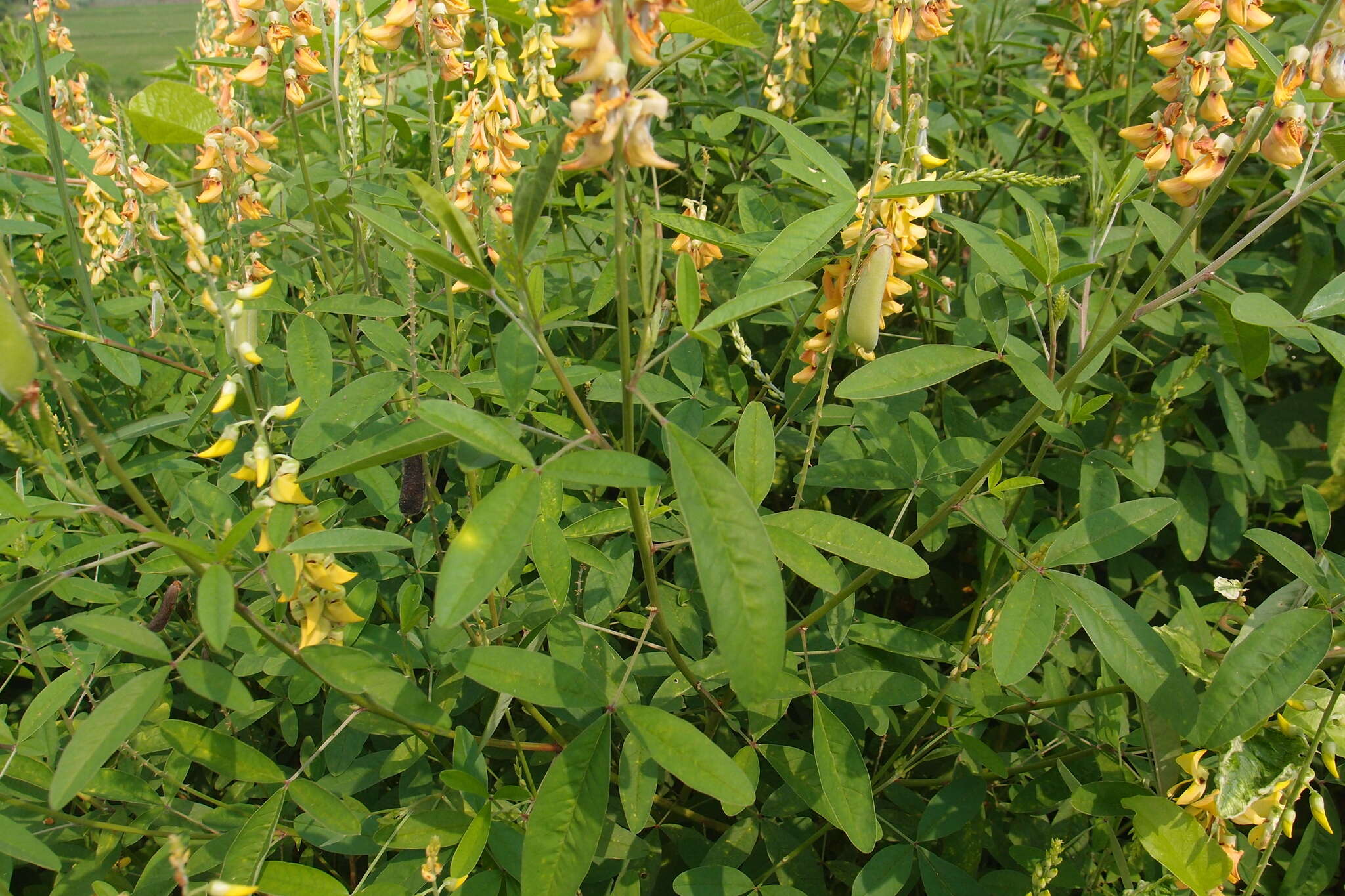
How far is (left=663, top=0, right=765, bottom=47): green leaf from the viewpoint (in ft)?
4.16

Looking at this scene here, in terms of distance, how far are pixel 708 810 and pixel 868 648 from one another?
52cm

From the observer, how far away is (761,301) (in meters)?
1.21

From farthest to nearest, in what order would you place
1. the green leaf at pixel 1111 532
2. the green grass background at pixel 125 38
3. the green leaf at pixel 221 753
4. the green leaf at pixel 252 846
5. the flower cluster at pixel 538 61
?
the green grass background at pixel 125 38, the flower cluster at pixel 538 61, the green leaf at pixel 1111 532, the green leaf at pixel 221 753, the green leaf at pixel 252 846

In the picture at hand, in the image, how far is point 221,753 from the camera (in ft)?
4.78

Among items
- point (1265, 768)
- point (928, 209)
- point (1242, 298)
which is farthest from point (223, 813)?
point (1242, 298)

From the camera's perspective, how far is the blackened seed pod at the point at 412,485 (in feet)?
5.53

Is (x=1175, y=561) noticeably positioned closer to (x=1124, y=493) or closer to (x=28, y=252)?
(x=1124, y=493)

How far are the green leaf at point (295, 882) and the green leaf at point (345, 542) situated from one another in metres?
0.50

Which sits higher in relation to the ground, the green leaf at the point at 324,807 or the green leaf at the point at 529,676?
the green leaf at the point at 529,676

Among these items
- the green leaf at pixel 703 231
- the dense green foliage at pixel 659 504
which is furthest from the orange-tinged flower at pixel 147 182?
the green leaf at pixel 703 231

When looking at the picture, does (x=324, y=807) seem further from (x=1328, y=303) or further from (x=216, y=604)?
(x=1328, y=303)

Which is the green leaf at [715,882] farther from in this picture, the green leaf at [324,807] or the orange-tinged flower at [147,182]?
the orange-tinged flower at [147,182]

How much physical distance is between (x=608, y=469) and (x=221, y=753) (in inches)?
33.4

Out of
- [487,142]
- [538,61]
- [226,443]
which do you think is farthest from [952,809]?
[538,61]
